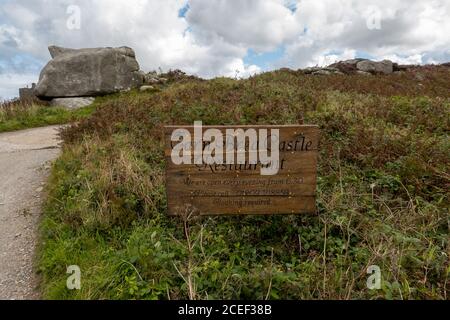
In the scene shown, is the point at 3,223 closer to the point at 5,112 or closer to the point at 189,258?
the point at 189,258

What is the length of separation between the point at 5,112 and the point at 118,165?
10061 millimetres

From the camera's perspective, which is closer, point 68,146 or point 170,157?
point 170,157

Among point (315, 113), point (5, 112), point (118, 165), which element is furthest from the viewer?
point (5, 112)

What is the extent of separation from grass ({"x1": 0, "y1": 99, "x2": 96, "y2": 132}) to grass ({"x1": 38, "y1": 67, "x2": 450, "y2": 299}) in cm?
635

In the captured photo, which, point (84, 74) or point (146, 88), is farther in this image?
point (146, 88)

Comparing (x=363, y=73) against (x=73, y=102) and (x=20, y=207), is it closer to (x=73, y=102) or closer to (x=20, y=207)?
(x=73, y=102)

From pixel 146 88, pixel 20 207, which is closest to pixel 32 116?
pixel 146 88

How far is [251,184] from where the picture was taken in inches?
138

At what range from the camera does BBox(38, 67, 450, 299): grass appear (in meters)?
2.79

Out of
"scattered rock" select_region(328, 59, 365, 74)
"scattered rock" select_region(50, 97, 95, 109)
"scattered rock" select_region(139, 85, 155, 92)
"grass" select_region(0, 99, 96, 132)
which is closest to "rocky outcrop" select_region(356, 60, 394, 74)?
"scattered rock" select_region(328, 59, 365, 74)

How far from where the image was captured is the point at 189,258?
3.03m

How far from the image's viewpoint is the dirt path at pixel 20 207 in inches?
133

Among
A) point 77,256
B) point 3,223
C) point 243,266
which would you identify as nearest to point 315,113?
point 243,266

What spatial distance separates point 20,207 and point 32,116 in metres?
8.55
